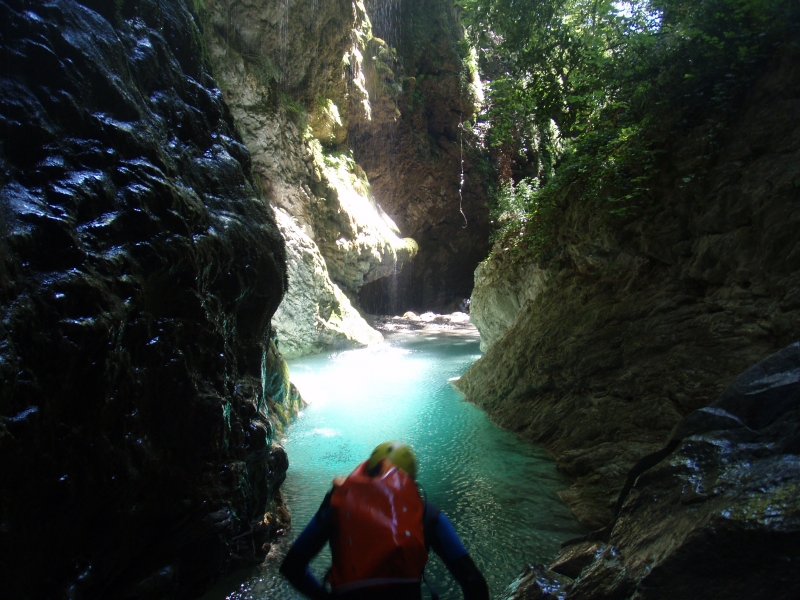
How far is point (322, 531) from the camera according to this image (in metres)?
1.82

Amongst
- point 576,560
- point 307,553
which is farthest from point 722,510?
point 307,553

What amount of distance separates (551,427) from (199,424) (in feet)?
15.4

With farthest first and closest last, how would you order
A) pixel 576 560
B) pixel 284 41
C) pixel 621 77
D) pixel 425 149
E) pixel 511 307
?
pixel 425 149 → pixel 284 41 → pixel 511 307 → pixel 621 77 → pixel 576 560

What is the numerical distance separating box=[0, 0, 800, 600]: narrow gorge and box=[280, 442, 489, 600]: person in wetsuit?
1129mm

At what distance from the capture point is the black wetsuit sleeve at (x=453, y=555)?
180cm

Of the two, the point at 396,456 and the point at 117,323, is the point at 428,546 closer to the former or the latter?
the point at 396,456

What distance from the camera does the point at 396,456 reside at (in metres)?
1.91

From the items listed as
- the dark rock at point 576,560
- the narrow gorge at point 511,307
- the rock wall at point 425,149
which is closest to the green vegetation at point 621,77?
the narrow gorge at point 511,307

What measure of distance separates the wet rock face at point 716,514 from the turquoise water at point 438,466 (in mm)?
849

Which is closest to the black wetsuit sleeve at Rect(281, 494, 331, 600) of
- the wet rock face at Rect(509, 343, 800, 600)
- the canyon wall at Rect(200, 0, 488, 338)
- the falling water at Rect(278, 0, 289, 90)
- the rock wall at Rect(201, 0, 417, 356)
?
the wet rock face at Rect(509, 343, 800, 600)

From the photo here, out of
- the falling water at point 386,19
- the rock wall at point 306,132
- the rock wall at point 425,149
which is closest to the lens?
the rock wall at point 306,132

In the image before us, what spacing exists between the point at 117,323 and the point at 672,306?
571 cm

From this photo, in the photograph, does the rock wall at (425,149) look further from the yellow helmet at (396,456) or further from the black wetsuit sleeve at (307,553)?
the black wetsuit sleeve at (307,553)

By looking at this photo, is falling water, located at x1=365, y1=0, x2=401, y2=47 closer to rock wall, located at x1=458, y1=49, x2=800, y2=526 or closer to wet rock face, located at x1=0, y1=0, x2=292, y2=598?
Answer: rock wall, located at x1=458, y1=49, x2=800, y2=526
